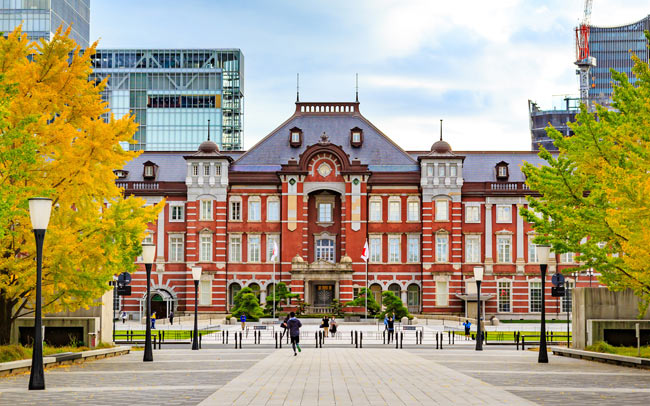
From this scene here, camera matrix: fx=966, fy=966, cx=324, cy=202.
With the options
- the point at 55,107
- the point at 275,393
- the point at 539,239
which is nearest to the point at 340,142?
the point at 539,239

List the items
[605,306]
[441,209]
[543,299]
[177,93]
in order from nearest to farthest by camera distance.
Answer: [543,299] < [605,306] < [441,209] < [177,93]

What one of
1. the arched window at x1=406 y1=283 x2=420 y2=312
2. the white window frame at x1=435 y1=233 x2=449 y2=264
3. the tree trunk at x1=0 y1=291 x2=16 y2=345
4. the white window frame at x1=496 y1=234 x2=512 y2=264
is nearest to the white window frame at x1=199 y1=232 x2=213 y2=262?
the arched window at x1=406 y1=283 x2=420 y2=312

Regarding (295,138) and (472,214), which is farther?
(295,138)

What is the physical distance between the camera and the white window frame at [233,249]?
3391 inches

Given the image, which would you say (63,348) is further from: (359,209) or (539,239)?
(359,209)

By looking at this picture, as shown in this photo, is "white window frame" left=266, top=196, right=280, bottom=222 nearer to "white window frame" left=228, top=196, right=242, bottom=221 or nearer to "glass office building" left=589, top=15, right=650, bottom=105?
"white window frame" left=228, top=196, right=242, bottom=221

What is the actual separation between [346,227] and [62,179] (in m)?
55.6

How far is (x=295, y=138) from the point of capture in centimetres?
8756

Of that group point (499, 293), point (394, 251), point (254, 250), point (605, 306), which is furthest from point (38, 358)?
point (499, 293)

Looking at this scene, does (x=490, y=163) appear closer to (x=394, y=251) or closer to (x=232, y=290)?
(x=394, y=251)

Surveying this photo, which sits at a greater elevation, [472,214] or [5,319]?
[472,214]

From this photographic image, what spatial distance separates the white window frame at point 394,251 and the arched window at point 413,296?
2654 millimetres

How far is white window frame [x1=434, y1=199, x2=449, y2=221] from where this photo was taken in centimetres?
8488

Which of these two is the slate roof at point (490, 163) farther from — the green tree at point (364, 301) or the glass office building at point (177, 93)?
the glass office building at point (177, 93)
